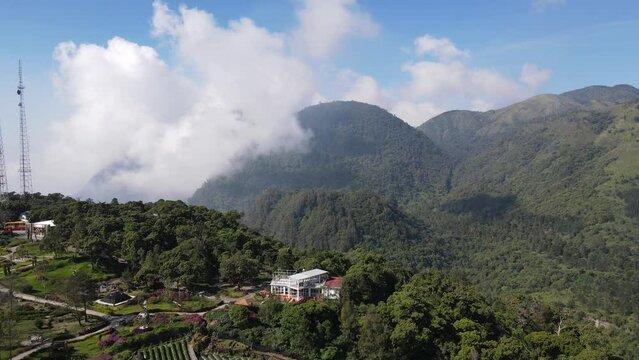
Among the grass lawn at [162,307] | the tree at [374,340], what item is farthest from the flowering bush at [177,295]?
the tree at [374,340]

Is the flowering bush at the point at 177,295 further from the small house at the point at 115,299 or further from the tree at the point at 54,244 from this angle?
the tree at the point at 54,244

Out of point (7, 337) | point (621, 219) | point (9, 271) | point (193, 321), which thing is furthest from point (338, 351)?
point (621, 219)

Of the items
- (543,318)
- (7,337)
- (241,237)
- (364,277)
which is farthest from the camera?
(241,237)

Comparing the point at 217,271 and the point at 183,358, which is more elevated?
the point at 217,271

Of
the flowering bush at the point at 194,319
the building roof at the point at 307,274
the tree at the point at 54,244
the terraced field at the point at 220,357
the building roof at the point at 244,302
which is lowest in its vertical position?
the terraced field at the point at 220,357

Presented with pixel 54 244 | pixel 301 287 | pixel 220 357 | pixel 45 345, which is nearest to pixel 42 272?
pixel 54 244

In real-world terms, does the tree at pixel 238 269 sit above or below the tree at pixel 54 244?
below

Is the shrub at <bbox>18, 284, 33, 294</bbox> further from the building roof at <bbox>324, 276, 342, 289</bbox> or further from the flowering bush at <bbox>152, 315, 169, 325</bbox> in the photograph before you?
the building roof at <bbox>324, 276, 342, 289</bbox>

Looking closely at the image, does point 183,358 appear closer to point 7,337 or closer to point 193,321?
point 193,321

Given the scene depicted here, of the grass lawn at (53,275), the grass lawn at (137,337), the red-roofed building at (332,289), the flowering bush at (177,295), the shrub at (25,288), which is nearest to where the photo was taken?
the grass lawn at (137,337)
